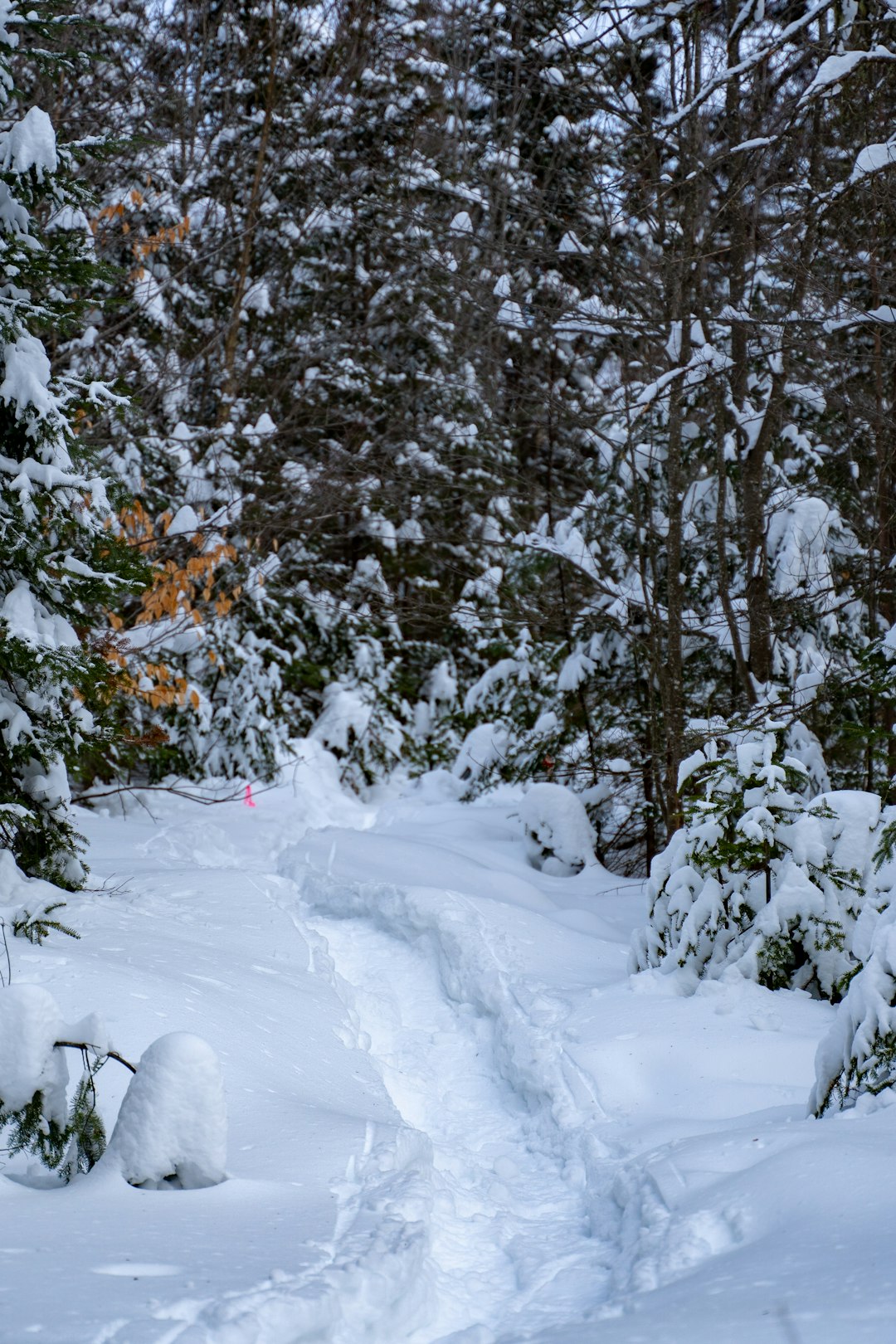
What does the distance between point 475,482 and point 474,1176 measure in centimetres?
688

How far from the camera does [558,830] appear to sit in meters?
8.70

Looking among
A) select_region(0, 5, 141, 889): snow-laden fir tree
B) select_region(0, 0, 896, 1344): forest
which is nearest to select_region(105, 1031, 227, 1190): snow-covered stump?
select_region(0, 0, 896, 1344): forest

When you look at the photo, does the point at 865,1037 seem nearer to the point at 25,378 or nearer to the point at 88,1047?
the point at 88,1047

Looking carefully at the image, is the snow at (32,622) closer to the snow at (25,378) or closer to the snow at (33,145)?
the snow at (25,378)

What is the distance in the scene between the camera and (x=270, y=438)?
Result: 13.1 metres

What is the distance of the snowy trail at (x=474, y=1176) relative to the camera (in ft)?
9.73

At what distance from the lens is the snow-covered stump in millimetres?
2895

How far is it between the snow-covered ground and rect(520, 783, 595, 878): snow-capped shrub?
1435 mm

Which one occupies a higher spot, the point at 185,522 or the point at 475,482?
the point at 475,482

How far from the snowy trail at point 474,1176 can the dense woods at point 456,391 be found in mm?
2079

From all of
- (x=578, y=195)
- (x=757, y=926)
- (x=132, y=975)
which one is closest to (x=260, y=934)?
(x=132, y=975)

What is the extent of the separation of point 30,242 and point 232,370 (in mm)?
7213

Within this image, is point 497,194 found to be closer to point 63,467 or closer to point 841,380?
point 841,380

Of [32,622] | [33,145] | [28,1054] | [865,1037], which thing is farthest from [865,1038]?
[33,145]
